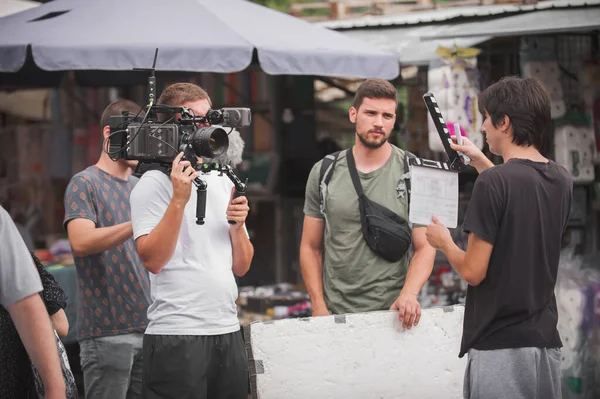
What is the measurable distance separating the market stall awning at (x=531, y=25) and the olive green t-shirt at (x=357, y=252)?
2.41 meters

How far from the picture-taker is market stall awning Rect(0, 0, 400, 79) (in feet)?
21.6

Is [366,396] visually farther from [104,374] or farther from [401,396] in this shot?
[104,374]

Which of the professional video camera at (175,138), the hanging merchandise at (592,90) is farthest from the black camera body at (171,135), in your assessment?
the hanging merchandise at (592,90)

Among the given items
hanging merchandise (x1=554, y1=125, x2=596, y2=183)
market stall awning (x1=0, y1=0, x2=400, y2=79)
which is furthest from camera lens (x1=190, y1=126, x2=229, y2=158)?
hanging merchandise (x1=554, y1=125, x2=596, y2=183)

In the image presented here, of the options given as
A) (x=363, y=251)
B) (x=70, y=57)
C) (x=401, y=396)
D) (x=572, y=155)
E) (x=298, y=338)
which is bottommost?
(x=401, y=396)

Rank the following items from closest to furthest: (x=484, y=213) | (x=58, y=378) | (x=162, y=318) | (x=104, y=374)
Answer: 1. (x=58, y=378)
2. (x=484, y=213)
3. (x=162, y=318)
4. (x=104, y=374)

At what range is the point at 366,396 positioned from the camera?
15.3 ft

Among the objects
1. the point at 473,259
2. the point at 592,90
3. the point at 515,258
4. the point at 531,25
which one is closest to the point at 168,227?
the point at 473,259

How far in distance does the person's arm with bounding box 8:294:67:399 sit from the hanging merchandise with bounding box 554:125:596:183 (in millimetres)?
5128

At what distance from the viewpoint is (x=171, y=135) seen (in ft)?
13.8

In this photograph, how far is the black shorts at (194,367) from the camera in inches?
162

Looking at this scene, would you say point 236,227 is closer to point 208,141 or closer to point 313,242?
point 208,141

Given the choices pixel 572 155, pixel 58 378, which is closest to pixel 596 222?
pixel 572 155

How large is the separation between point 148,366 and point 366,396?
1.05 metres
